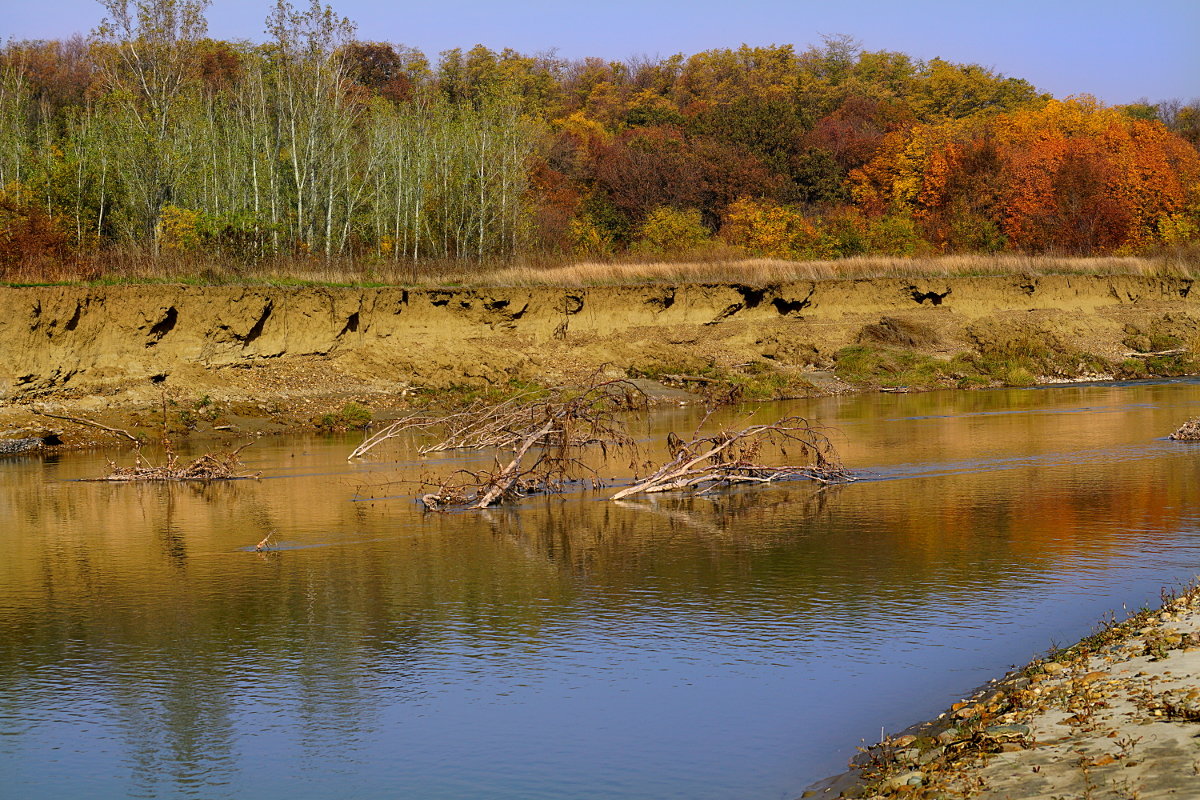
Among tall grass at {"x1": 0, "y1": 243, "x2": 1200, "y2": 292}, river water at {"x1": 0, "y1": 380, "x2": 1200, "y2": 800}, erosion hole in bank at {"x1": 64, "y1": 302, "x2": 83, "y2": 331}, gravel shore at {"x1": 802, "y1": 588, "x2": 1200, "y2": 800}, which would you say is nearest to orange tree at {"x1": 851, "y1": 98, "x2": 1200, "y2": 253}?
tall grass at {"x1": 0, "y1": 243, "x2": 1200, "y2": 292}

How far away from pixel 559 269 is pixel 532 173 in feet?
96.4

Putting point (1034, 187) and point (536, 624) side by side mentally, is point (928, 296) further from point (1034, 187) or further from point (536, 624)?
point (536, 624)

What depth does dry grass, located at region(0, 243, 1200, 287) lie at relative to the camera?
116 ft

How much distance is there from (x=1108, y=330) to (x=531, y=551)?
36.9 meters

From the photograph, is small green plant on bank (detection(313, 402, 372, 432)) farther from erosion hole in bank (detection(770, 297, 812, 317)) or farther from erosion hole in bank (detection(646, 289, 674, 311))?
erosion hole in bank (detection(770, 297, 812, 317))

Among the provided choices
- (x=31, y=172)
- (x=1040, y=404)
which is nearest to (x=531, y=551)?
(x=1040, y=404)

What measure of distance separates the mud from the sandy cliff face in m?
0.05

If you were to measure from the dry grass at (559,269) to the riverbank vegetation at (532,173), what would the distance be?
0.49 ft

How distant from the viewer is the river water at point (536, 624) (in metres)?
8.37

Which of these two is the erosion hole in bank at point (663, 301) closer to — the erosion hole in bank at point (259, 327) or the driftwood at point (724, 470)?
the erosion hole in bank at point (259, 327)

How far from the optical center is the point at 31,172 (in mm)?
51438

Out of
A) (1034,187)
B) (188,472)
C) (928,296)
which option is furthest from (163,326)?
(1034,187)

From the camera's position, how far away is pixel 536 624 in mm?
11789

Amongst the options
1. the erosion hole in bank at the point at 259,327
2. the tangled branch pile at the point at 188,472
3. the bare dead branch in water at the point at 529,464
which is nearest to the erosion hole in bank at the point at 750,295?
the erosion hole in bank at the point at 259,327
